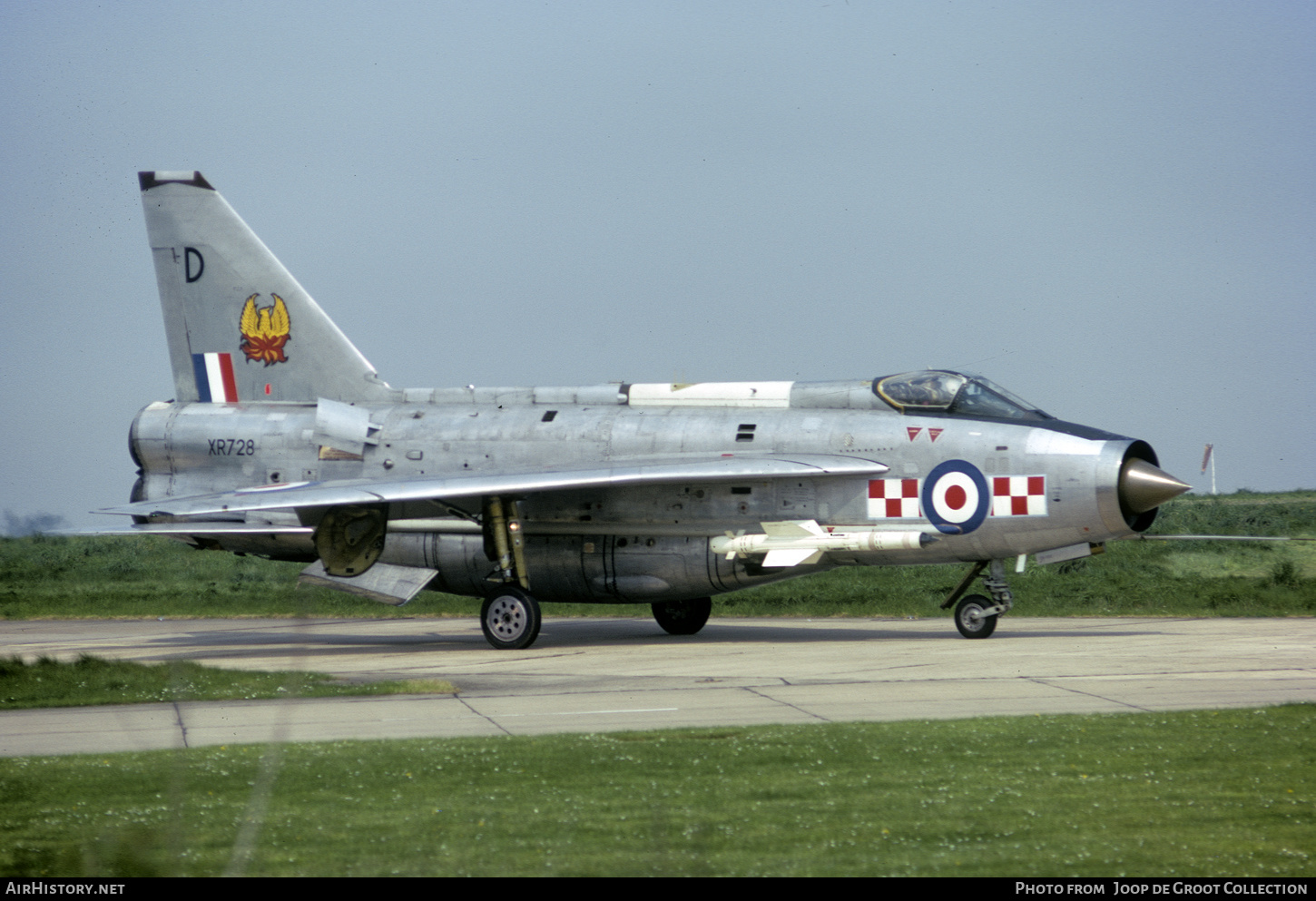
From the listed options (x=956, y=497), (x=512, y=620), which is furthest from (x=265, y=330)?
(x=956, y=497)

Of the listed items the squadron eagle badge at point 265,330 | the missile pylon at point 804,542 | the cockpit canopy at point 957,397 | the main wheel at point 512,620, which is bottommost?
the main wheel at point 512,620

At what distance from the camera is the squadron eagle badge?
20.8 m

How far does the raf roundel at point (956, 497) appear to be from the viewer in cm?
1639

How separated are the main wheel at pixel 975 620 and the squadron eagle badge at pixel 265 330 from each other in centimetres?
1111

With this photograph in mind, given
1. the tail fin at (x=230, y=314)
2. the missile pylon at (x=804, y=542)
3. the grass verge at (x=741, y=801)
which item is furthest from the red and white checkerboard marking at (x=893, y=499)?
the tail fin at (x=230, y=314)

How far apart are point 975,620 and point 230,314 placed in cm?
1250

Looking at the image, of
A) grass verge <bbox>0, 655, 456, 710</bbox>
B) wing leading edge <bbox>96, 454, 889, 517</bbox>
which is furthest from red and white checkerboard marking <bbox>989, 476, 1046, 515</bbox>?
grass verge <bbox>0, 655, 456, 710</bbox>

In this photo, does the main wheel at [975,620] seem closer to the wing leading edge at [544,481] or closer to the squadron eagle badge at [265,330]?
the wing leading edge at [544,481]

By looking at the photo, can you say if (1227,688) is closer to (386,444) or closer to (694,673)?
(694,673)

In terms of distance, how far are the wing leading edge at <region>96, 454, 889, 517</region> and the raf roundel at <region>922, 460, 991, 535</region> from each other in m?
0.70

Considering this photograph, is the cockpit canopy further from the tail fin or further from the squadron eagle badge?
the squadron eagle badge

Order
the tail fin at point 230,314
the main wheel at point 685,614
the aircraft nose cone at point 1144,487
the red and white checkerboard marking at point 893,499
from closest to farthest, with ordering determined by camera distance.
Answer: the aircraft nose cone at point 1144,487 → the red and white checkerboard marking at point 893,499 → the main wheel at point 685,614 → the tail fin at point 230,314
